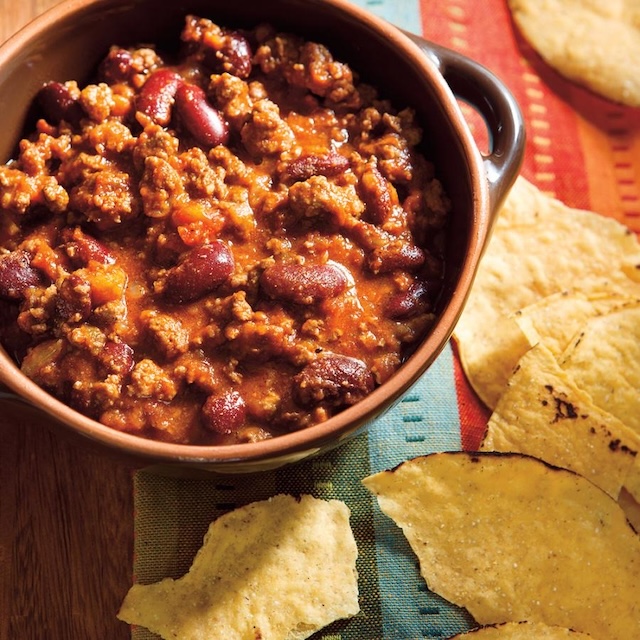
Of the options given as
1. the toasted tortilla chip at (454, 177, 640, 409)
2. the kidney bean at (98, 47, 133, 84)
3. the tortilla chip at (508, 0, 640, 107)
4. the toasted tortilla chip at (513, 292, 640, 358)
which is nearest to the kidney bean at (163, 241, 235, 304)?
the kidney bean at (98, 47, 133, 84)

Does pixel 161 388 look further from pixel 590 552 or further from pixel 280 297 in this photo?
pixel 590 552

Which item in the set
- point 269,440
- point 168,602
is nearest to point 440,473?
point 269,440

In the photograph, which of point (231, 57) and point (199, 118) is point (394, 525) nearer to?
point (199, 118)

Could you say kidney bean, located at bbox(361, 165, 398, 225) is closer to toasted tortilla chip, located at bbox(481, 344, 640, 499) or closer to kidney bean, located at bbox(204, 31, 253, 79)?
kidney bean, located at bbox(204, 31, 253, 79)

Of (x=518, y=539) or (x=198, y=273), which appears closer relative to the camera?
(x=198, y=273)

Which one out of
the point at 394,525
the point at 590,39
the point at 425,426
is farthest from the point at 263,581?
the point at 590,39

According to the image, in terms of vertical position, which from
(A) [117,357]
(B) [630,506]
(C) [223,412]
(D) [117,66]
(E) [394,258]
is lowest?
(B) [630,506]
